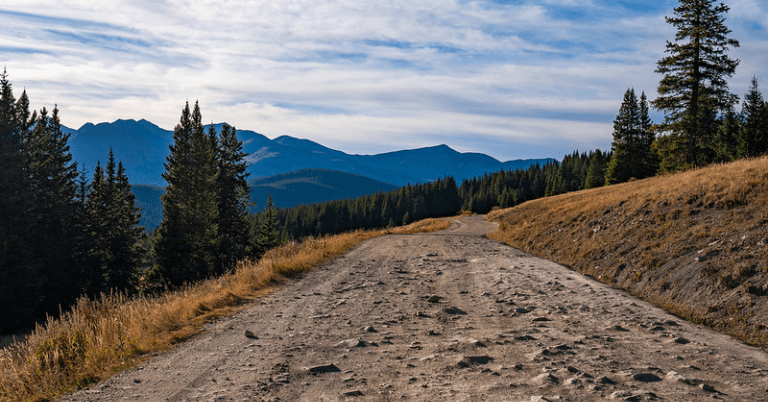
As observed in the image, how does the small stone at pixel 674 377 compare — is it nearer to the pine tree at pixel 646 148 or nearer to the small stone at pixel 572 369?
the small stone at pixel 572 369

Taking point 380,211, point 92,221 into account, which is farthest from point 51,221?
point 380,211

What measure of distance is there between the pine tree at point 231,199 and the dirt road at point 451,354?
33.5 meters

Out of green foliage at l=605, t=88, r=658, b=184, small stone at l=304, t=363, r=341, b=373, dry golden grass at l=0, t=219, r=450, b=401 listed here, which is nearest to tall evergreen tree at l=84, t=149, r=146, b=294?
dry golden grass at l=0, t=219, r=450, b=401

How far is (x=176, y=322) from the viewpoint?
7.66 metres

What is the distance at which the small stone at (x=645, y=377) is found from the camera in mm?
4801

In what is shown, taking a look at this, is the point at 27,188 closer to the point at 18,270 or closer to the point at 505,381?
the point at 18,270

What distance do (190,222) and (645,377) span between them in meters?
40.6

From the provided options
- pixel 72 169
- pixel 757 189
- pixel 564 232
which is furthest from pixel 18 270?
pixel 757 189

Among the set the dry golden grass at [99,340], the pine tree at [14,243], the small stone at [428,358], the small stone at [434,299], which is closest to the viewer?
the dry golden grass at [99,340]

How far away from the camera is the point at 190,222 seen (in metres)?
38.8

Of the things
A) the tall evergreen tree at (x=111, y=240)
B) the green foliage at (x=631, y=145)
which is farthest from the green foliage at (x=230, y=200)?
the green foliage at (x=631, y=145)

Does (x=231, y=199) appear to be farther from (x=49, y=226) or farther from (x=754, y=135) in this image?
(x=754, y=135)

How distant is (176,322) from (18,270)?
31943 mm

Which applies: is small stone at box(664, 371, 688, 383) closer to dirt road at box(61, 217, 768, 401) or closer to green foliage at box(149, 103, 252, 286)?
dirt road at box(61, 217, 768, 401)
